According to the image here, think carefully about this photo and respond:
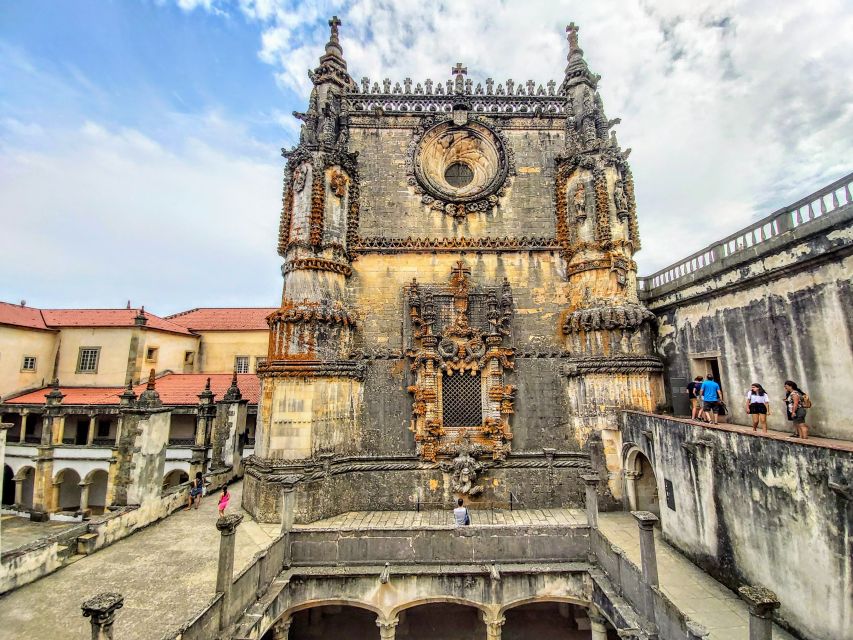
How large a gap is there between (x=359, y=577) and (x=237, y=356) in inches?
995

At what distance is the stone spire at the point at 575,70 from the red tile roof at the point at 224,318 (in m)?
26.2

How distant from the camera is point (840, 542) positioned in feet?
23.3

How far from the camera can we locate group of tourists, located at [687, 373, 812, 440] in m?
8.57

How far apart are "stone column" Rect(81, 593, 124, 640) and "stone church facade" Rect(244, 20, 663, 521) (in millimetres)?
7808

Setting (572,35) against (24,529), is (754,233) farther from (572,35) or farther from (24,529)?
(24,529)

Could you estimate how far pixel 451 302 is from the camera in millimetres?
16766

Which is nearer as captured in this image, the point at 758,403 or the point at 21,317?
the point at 758,403

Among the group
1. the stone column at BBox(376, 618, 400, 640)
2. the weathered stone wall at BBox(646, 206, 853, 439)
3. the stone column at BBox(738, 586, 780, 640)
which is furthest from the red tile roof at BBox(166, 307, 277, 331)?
the stone column at BBox(738, 586, 780, 640)

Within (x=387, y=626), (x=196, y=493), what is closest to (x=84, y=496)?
(x=196, y=493)

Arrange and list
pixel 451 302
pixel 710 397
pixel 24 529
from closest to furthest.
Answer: pixel 710 397, pixel 451 302, pixel 24 529

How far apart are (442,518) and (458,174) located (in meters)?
14.9

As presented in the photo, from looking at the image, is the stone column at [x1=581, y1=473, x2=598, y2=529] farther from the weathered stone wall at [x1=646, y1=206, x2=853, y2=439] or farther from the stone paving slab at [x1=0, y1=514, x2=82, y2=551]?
the stone paving slab at [x1=0, y1=514, x2=82, y2=551]

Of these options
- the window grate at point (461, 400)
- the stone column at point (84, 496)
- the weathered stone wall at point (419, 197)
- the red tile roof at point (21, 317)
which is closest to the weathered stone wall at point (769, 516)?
the window grate at point (461, 400)

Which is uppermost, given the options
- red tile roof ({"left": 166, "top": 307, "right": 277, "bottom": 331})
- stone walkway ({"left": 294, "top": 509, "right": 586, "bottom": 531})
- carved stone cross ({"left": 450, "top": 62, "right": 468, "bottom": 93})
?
carved stone cross ({"left": 450, "top": 62, "right": 468, "bottom": 93})
